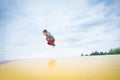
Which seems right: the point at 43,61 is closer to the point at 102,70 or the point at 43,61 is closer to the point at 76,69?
the point at 76,69

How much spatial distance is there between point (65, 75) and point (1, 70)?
2.20ft

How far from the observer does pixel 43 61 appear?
2242mm

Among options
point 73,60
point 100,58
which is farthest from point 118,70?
point 73,60

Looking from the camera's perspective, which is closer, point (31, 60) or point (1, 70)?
point (1, 70)

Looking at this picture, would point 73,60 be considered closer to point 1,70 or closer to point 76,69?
point 76,69

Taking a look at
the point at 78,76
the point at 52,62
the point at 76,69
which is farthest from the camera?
the point at 52,62

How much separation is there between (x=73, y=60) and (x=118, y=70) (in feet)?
1.68

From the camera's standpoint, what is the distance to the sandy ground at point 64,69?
1834 mm

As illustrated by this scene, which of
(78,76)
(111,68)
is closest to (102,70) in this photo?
(111,68)

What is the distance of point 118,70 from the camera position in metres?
1.86

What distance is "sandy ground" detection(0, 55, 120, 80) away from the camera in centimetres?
183

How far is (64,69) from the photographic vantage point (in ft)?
6.49

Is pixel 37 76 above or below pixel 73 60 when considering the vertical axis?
below

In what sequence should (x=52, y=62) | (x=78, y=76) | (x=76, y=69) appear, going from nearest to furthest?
1. (x=78, y=76)
2. (x=76, y=69)
3. (x=52, y=62)
